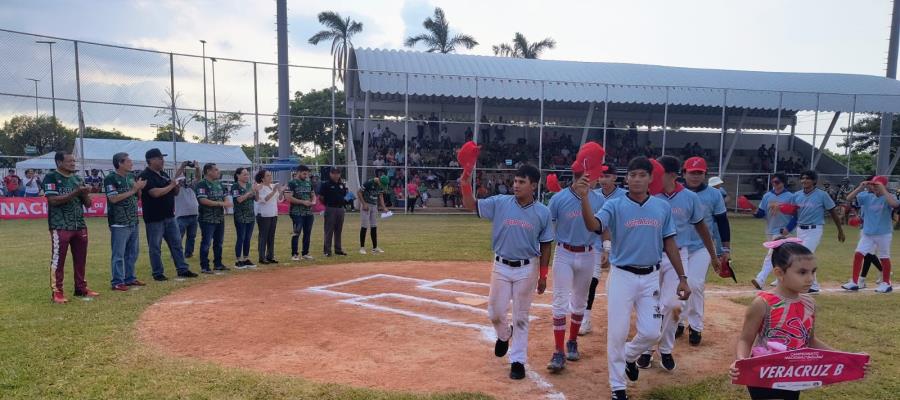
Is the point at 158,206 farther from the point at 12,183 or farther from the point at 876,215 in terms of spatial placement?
the point at 12,183

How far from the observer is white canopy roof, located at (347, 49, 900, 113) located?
26156 mm

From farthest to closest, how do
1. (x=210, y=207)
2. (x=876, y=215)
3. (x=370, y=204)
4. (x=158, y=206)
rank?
(x=370, y=204)
(x=210, y=207)
(x=876, y=215)
(x=158, y=206)

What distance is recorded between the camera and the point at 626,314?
Result: 4.34 m

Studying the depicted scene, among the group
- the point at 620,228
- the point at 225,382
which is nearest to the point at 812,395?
the point at 620,228

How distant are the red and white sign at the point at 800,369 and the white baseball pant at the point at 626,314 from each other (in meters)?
1.69

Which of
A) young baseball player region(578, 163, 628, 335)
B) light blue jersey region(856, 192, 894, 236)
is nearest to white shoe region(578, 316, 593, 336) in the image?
young baseball player region(578, 163, 628, 335)

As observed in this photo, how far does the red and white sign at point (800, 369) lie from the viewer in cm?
255

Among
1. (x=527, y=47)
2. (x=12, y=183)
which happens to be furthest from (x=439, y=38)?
(x=12, y=183)

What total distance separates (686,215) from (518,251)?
6.72ft

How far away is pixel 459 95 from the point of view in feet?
86.3

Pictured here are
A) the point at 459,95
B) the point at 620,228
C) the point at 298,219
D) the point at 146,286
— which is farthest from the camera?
the point at 459,95

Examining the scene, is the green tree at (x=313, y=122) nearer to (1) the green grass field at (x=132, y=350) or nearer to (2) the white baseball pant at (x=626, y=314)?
(1) the green grass field at (x=132, y=350)

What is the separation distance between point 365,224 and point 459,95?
49.9 feet

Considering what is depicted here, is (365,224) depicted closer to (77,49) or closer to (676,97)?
(77,49)
